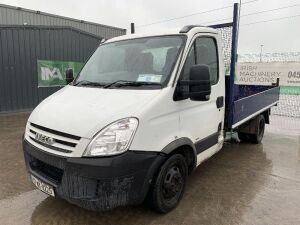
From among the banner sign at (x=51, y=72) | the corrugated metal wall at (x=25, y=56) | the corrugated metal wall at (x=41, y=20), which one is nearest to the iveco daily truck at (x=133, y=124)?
the corrugated metal wall at (x=25, y=56)

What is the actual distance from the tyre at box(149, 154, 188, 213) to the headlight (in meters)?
0.67

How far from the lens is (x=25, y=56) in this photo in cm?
1192

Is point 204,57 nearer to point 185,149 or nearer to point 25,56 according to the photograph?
point 185,149

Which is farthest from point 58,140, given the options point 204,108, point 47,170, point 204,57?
point 204,57

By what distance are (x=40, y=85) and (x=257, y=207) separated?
431 inches

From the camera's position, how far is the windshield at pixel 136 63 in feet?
11.6

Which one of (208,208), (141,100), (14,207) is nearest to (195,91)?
(141,100)

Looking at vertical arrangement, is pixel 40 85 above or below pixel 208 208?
above

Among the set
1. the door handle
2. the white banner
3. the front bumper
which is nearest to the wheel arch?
the front bumper

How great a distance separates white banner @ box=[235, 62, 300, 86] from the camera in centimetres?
1152

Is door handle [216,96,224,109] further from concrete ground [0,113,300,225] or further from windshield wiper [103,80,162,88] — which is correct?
windshield wiper [103,80,162,88]

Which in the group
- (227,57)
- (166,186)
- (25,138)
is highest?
(227,57)

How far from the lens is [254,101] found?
6016 millimetres

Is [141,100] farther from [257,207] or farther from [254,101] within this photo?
[254,101]
